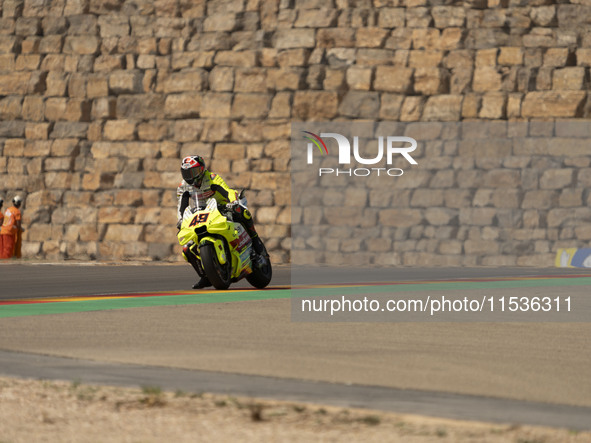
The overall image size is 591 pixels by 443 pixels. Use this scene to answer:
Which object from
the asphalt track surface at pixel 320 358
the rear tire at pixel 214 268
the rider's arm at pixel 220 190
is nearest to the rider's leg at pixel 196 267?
the rear tire at pixel 214 268

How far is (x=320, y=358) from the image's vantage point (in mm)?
10422

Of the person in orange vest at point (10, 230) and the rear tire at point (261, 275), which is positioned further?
the person in orange vest at point (10, 230)

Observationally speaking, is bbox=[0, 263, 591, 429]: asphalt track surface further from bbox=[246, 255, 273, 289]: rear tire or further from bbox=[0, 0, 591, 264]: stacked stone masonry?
bbox=[0, 0, 591, 264]: stacked stone masonry

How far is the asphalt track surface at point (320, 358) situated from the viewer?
8.30m

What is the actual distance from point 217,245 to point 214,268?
0.31 m

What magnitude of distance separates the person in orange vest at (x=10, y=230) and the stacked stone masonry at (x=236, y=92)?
4.10ft

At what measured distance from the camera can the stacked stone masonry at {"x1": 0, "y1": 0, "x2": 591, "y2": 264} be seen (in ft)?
96.5

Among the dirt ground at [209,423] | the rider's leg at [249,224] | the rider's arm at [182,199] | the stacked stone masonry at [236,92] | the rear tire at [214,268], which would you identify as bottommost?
the dirt ground at [209,423]

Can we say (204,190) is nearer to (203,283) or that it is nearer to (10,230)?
(203,283)

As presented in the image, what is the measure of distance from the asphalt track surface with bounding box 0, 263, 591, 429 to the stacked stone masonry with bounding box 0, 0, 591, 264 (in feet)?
46.6

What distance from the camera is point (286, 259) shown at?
29.8m

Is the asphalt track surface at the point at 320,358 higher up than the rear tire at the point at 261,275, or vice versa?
the rear tire at the point at 261,275

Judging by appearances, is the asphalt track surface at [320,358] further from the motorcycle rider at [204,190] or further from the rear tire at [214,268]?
the motorcycle rider at [204,190]

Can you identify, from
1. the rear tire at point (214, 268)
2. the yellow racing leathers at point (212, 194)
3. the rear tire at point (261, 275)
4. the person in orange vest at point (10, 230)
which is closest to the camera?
the rear tire at point (214, 268)
